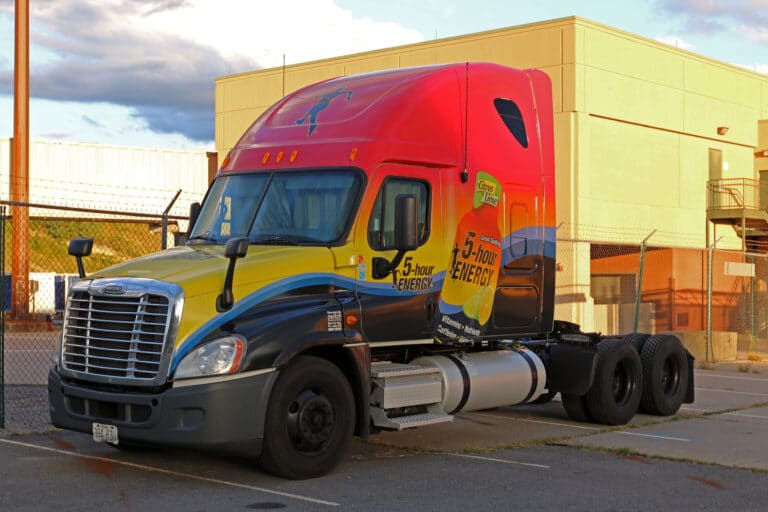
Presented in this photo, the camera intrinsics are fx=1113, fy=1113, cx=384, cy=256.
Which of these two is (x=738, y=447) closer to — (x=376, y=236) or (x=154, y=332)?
(x=376, y=236)

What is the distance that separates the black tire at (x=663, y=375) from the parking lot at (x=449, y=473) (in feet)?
1.88

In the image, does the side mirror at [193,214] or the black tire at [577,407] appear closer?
the side mirror at [193,214]

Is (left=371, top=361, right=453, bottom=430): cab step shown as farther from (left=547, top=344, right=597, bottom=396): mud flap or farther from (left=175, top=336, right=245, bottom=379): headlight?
(left=547, top=344, right=597, bottom=396): mud flap

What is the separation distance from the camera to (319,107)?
10852 mm

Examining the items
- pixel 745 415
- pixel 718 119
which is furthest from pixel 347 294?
pixel 718 119

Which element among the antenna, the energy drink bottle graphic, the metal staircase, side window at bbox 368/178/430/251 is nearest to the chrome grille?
side window at bbox 368/178/430/251

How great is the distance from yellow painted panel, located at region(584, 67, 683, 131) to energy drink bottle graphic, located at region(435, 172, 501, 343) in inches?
836

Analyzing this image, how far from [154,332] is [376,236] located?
2.23m

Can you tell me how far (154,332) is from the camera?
28.7 ft

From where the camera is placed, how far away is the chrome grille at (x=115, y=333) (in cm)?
874

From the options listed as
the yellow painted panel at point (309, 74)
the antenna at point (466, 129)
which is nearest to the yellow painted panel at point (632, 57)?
the yellow painted panel at point (309, 74)

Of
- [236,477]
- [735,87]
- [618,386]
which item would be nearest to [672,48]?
[735,87]

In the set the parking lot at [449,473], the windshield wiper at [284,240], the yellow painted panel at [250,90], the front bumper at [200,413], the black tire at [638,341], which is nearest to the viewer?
the parking lot at [449,473]

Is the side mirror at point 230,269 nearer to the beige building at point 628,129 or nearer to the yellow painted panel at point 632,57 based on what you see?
the beige building at point 628,129
